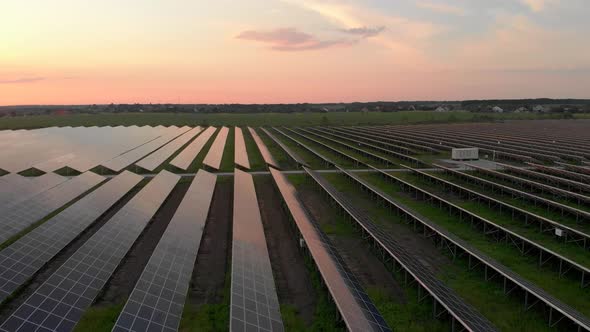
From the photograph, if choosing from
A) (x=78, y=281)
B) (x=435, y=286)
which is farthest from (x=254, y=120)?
(x=435, y=286)

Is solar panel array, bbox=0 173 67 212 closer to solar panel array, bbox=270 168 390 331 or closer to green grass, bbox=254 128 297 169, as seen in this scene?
solar panel array, bbox=270 168 390 331

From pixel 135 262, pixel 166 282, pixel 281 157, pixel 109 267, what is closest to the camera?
pixel 166 282

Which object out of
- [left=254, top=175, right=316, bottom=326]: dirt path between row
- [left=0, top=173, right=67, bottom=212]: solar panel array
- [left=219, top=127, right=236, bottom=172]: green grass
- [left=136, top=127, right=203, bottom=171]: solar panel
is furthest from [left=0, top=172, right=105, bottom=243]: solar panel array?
[left=219, top=127, right=236, bottom=172]: green grass

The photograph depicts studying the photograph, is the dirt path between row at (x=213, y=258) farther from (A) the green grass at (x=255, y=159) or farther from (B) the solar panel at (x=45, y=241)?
(A) the green grass at (x=255, y=159)

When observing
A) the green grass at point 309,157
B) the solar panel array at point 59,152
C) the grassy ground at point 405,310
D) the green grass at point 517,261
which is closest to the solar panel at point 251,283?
the grassy ground at point 405,310

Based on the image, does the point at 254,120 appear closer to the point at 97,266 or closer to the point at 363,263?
the point at 363,263

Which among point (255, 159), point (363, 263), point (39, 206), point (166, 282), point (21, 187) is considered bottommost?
point (363, 263)

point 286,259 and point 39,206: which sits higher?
point 39,206
